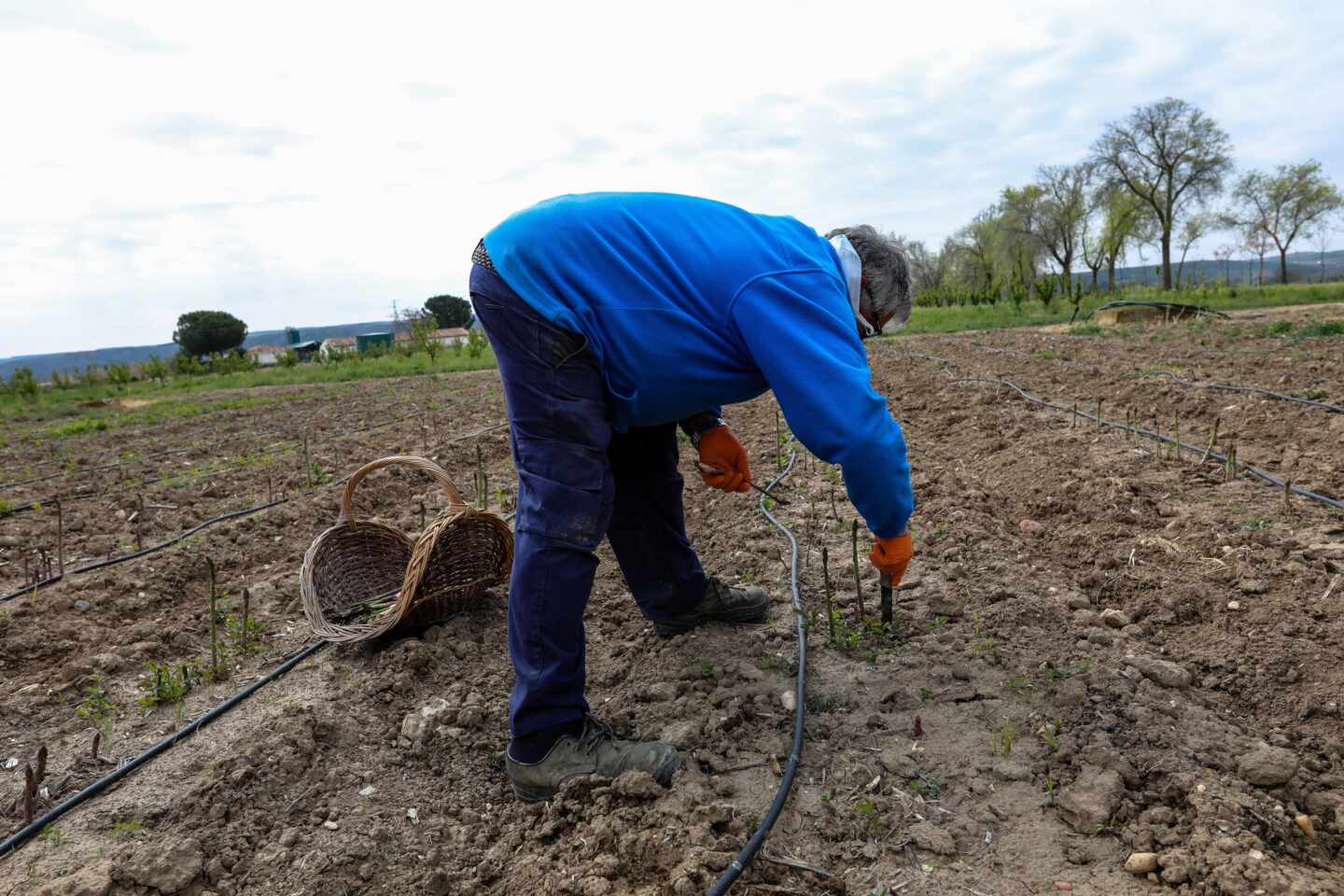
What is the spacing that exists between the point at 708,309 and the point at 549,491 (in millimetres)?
552

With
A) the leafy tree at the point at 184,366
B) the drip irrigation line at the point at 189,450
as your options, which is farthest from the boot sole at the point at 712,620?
the leafy tree at the point at 184,366

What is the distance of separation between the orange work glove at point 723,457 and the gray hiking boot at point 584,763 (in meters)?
0.83

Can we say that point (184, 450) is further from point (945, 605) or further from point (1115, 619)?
point (1115, 619)

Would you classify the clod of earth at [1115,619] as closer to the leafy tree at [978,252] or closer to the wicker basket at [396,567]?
the wicker basket at [396,567]

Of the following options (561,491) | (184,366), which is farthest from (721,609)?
(184,366)

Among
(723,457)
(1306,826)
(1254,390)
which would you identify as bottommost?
(1306,826)

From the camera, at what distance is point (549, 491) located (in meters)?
1.92

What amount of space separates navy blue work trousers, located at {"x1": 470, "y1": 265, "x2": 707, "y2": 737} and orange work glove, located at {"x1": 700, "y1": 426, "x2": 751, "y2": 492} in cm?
57

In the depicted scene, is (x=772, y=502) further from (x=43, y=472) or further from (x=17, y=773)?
(x=43, y=472)

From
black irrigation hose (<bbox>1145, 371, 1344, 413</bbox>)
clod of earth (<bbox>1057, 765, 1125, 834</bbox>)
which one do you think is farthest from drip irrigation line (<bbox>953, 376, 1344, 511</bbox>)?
clod of earth (<bbox>1057, 765, 1125, 834</bbox>)

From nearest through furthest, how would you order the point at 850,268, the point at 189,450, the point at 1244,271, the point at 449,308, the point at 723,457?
the point at 850,268 → the point at 723,457 → the point at 189,450 → the point at 449,308 → the point at 1244,271

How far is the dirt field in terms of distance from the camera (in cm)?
172

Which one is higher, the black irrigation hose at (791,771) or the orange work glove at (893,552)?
the orange work glove at (893,552)

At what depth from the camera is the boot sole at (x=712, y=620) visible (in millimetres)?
2742
